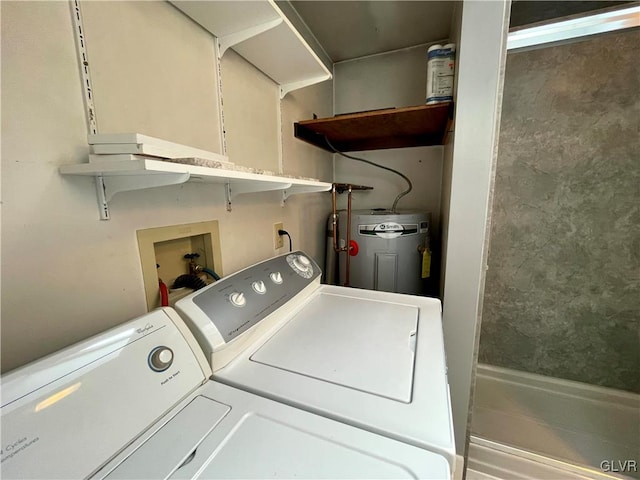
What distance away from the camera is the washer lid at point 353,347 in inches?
24.2

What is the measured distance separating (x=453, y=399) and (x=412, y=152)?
62.8 inches

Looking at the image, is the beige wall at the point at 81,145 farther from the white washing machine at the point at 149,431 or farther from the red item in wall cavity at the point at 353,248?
the red item in wall cavity at the point at 353,248

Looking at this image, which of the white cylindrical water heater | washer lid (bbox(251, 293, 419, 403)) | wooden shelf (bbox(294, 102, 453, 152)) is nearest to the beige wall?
washer lid (bbox(251, 293, 419, 403))

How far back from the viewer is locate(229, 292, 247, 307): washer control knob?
2.53ft

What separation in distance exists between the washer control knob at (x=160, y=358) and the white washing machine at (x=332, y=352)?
8cm

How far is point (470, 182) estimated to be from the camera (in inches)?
40.0

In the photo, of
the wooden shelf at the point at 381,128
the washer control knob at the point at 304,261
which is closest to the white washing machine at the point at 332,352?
the washer control knob at the point at 304,261

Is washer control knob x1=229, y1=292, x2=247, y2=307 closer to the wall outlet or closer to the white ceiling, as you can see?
the wall outlet

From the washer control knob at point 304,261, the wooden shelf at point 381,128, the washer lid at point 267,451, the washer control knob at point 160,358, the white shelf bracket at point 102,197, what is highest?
the wooden shelf at point 381,128

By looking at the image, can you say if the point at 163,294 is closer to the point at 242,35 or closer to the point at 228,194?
the point at 228,194

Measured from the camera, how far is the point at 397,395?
0.56 metres

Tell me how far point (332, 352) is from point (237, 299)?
0.32 m

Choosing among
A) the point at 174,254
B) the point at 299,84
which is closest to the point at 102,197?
the point at 174,254

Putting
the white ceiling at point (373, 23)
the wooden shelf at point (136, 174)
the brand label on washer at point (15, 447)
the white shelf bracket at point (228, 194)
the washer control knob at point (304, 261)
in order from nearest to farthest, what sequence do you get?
the brand label on washer at point (15, 447), the wooden shelf at point (136, 174), the white shelf bracket at point (228, 194), the washer control knob at point (304, 261), the white ceiling at point (373, 23)
